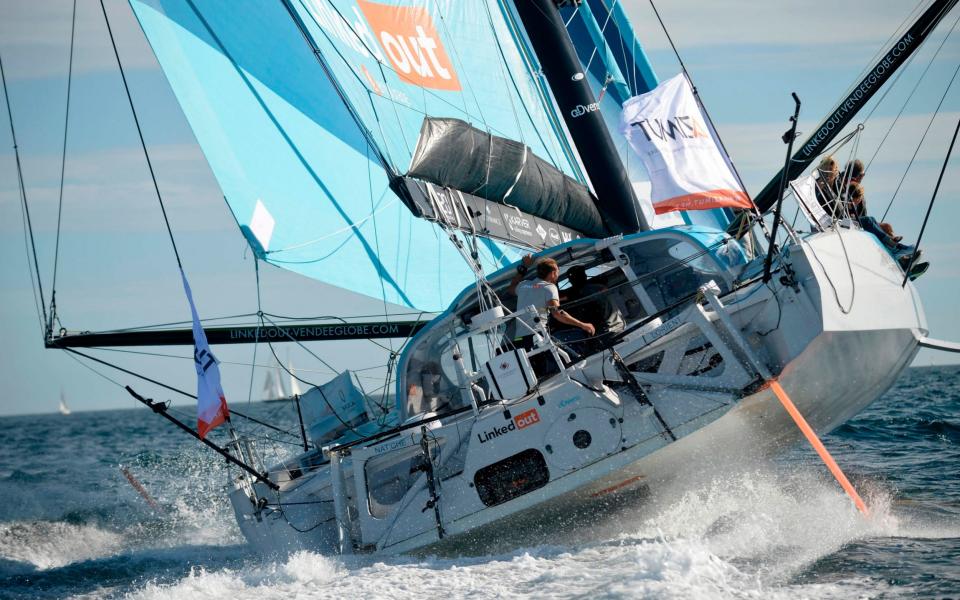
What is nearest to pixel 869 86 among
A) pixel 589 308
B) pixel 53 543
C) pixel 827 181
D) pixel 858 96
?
pixel 858 96

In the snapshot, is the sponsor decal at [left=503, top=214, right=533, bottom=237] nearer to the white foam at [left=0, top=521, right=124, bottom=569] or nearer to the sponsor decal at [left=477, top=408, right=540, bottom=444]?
the sponsor decal at [left=477, top=408, right=540, bottom=444]

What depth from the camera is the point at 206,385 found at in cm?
799

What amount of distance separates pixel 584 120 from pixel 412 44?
2.19 m

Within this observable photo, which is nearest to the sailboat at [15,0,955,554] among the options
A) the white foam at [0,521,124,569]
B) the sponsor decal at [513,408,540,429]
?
the sponsor decal at [513,408,540,429]

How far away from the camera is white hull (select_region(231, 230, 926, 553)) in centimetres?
689

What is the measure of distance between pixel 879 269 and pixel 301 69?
7.38 m

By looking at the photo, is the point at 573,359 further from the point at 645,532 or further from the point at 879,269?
the point at 879,269

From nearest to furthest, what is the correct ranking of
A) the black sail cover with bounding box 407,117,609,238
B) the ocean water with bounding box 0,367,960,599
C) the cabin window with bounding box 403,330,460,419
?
the ocean water with bounding box 0,367,960,599 → the black sail cover with bounding box 407,117,609,238 → the cabin window with bounding box 403,330,460,419

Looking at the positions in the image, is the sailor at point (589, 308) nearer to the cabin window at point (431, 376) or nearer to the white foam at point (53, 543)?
the cabin window at point (431, 376)

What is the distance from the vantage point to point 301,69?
12.4 m

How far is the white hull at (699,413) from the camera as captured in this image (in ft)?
22.6

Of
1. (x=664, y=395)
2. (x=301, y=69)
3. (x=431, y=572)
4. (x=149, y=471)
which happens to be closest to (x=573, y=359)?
(x=664, y=395)

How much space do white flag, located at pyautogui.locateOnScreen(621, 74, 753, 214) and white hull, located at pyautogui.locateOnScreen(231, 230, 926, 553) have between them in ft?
3.20

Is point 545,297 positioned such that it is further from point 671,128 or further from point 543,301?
point 671,128
